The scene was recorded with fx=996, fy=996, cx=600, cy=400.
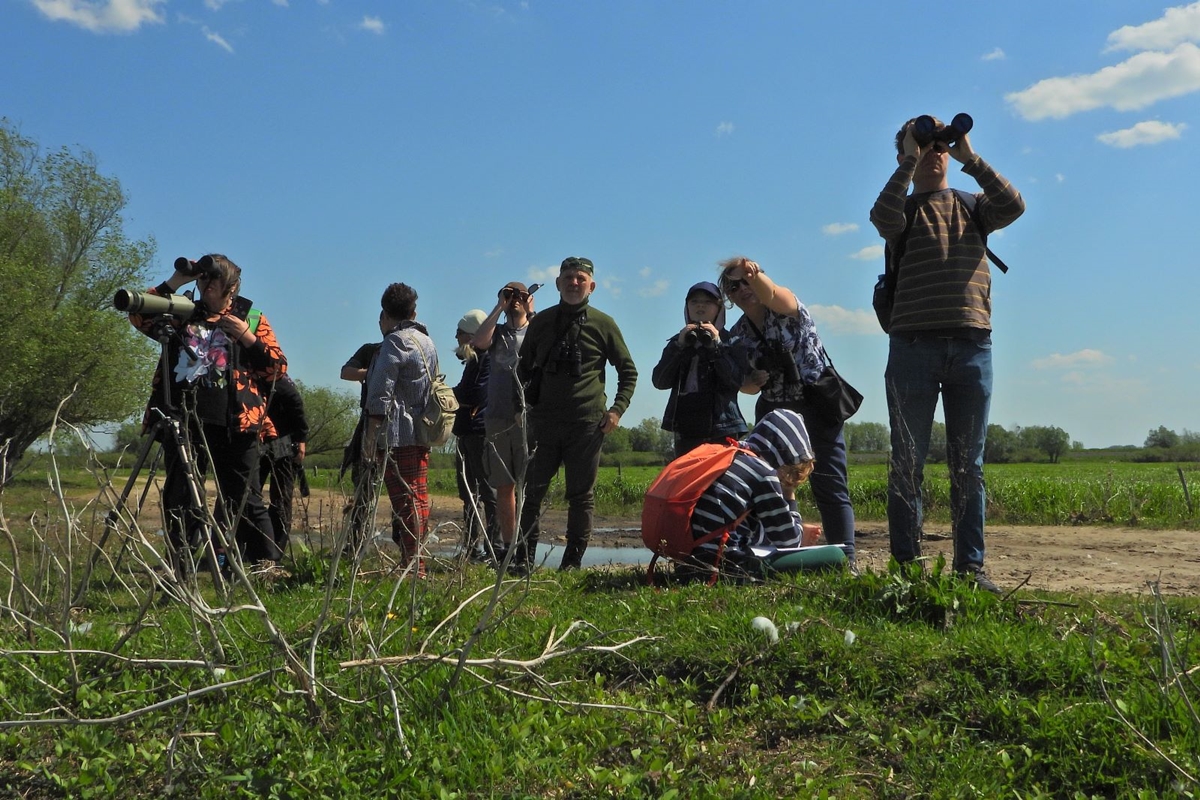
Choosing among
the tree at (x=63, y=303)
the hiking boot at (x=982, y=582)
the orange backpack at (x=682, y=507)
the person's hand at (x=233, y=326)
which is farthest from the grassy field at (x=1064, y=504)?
the tree at (x=63, y=303)

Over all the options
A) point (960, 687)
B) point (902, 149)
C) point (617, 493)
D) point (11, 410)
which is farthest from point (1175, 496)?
point (11, 410)

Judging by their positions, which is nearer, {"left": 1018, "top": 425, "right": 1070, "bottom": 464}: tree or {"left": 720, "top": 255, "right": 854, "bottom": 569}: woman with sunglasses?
{"left": 720, "top": 255, "right": 854, "bottom": 569}: woman with sunglasses

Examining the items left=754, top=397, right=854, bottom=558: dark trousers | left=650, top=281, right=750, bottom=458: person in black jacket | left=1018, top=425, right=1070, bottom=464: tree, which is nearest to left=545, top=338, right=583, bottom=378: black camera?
left=650, top=281, right=750, bottom=458: person in black jacket

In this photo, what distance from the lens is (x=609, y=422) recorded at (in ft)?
21.1

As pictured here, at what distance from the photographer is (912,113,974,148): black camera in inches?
189

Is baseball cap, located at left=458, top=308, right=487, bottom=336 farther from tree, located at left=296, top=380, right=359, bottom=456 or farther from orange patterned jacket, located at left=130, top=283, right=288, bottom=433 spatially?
tree, located at left=296, top=380, right=359, bottom=456

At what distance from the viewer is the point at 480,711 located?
11.0ft

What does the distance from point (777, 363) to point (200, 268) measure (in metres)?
3.32

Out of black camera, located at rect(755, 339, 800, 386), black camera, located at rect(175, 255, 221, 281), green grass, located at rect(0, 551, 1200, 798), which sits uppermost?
black camera, located at rect(175, 255, 221, 281)

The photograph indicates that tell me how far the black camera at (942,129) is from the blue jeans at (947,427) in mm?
968

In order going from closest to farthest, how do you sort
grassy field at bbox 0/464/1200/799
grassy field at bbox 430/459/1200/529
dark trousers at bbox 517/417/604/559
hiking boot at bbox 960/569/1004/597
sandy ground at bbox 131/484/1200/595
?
grassy field at bbox 0/464/1200/799 < hiking boot at bbox 960/569/1004/597 < sandy ground at bbox 131/484/1200/595 < dark trousers at bbox 517/417/604/559 < grassy field at bbox 430/459/1200/529

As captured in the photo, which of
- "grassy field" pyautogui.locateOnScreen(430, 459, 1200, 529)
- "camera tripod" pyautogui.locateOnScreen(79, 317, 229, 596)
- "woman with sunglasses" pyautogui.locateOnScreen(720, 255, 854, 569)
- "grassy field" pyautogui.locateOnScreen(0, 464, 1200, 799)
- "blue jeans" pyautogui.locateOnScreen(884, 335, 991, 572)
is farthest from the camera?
"grassy field" pyautogui.locateOnScreen(430, 459, 1200, 529)

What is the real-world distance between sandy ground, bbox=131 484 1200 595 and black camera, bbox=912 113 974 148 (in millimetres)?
2085

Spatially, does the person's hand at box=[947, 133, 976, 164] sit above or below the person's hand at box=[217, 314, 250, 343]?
above
